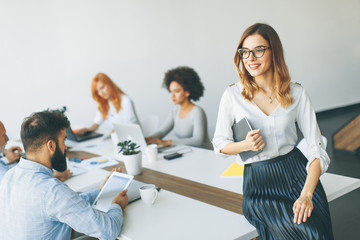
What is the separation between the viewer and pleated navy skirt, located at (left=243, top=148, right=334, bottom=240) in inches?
57.5

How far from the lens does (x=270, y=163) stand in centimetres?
163

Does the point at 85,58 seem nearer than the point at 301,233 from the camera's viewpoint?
No

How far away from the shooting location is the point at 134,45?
540 cm

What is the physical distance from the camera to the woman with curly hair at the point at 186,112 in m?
3.22

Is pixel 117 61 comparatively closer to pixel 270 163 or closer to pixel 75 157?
pixel 75 157

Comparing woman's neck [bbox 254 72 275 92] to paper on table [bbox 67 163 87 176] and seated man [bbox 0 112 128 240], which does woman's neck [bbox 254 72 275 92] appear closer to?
seated man [bbox 0 112 128 240]

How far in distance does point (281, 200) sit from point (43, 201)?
1.01 meters

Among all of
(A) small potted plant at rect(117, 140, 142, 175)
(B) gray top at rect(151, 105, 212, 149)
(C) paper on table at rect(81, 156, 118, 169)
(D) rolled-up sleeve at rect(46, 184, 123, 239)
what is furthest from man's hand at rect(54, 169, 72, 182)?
(B) gray top at rect(151, 105, 212, 149)

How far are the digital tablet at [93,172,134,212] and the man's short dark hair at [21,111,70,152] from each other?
16.9 inches

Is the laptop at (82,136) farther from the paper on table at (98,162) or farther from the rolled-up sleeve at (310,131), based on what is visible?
the rolled-up sleeve at (310,131)

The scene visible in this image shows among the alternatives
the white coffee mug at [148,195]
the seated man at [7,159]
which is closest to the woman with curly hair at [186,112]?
the seated man at [7,159]

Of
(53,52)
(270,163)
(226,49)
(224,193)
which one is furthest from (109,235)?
(226,49)

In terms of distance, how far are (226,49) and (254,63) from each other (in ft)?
15.5

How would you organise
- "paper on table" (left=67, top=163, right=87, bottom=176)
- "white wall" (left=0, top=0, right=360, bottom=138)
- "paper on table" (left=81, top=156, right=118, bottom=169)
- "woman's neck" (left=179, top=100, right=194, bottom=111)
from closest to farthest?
"paper on table" (left=67, top=163, right=87, bottom=176), "paper on table" (left=81, top=156, right=118, bottom=169), "woman's neck" (left=179, top=100, right=194, bottom=111), "white wall" (left=0, top=0, right=360, bottom=138)
